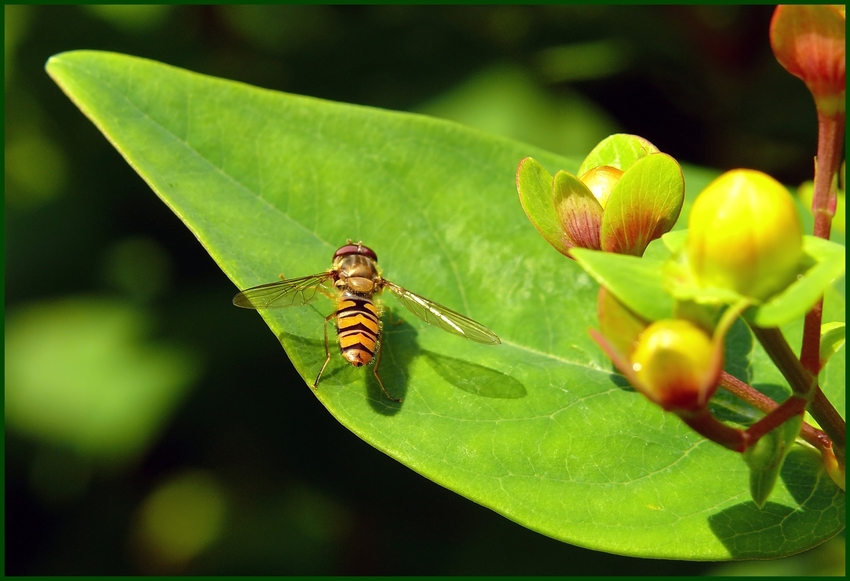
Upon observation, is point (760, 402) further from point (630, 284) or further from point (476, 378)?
point (476, 378)

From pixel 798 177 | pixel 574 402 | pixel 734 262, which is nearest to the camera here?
pixel 734 262

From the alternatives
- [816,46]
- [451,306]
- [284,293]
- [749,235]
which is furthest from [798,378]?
[284,293]

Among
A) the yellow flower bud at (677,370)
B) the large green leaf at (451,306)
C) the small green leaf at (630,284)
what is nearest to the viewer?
the yellow flower bud at (677,370)

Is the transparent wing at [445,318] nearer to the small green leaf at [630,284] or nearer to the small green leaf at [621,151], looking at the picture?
the small green leaf at [621,151]

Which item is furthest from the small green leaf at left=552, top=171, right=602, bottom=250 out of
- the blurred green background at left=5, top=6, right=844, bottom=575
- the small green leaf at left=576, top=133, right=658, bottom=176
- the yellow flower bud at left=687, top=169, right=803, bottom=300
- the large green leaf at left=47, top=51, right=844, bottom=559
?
the blurred green background at left=5, top=6, right=844, bottom=575

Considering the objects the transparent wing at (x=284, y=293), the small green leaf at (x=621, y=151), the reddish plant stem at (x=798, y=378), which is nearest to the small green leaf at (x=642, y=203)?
the small green leaf at (x=621, y=151)

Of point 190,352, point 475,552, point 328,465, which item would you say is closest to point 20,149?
point 190,352

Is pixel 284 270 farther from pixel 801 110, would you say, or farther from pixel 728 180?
pixel 801 110
